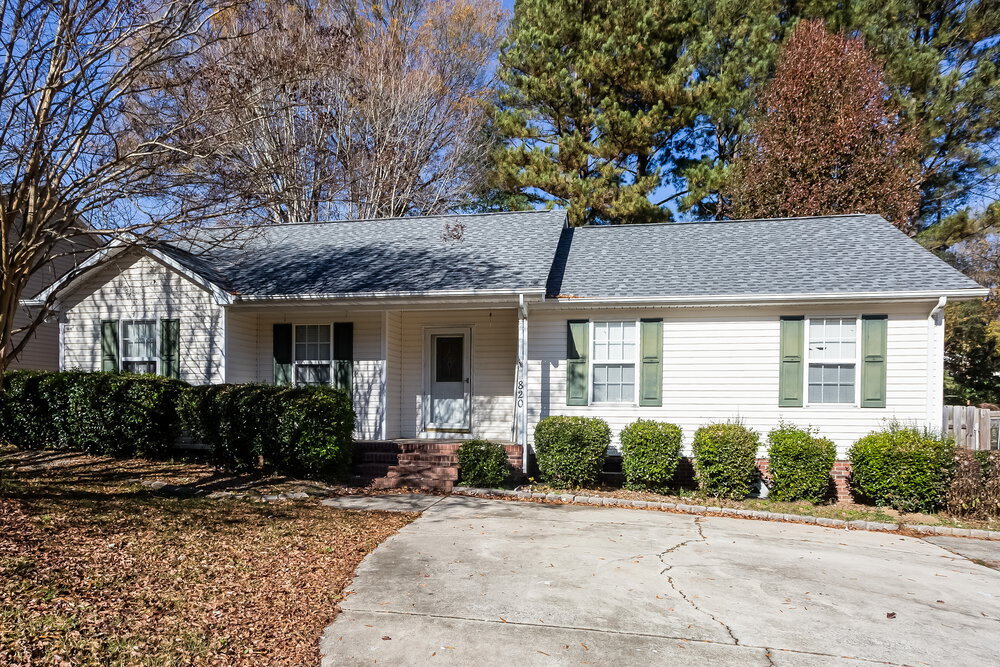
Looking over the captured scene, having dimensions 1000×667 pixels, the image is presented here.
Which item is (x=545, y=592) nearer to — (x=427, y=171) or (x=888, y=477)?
(x=888, y=477)

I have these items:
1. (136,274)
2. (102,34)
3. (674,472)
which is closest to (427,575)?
(674,472)

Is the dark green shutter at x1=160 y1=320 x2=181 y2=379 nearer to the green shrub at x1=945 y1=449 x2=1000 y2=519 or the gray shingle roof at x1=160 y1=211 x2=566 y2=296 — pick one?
the gray shingle roof at x1=160 y1=211 x2=566 y2=296

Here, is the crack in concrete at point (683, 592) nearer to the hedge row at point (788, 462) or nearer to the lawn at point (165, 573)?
the hedge row at point (788, 462)

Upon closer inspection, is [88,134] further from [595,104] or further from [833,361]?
[595,104]

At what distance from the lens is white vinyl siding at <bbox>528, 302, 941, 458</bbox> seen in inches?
390

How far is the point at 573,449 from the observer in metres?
9.96

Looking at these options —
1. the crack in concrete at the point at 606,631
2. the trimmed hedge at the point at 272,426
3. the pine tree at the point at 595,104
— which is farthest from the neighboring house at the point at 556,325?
the pine tree at the point at 595,104

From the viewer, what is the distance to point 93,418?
401 inches

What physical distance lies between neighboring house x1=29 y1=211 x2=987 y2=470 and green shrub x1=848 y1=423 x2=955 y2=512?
669 millimetres

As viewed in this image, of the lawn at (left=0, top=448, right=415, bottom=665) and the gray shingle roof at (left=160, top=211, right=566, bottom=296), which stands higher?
the gray shingle roof at (left=160, top=211, right=566, bottom=296)

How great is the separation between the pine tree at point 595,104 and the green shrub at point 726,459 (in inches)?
464

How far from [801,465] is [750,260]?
3.80 m

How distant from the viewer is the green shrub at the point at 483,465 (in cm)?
1001

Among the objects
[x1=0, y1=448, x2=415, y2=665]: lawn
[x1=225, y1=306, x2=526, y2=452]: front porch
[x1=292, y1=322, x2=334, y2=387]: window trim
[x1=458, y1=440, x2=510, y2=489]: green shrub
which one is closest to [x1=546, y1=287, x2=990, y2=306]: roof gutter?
[x1=225, y1=306, x2=526, y2=452]: front porch
